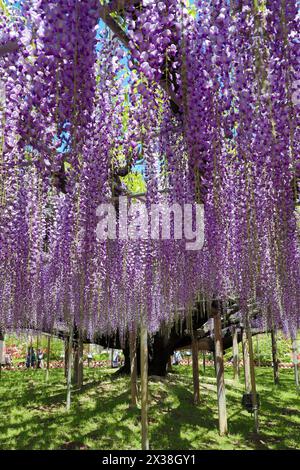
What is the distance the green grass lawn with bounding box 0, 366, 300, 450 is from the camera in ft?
25.5

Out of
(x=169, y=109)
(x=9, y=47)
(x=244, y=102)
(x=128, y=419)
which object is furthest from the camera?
(x=128, y=419)

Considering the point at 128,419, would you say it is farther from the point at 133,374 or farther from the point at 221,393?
the point at 221,393

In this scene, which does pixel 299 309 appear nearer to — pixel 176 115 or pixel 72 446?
pixel 72 446

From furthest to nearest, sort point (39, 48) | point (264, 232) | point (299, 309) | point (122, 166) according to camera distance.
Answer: point (299, 309)
point (264, 232)
point (122, 166)
point (39, 48)

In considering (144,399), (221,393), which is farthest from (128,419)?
(144,399)

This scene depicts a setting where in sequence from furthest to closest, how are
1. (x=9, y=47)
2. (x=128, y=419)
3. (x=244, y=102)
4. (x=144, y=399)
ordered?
(x=128, y=419)
(x=144, y=399)
(x=244, y=102)
(x=9, y=47)

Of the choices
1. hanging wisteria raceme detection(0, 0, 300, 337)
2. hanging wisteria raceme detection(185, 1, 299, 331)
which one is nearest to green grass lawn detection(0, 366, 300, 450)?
hanging wisteria raceme detection(0, 0, 300, 337)

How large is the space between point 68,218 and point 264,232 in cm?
281

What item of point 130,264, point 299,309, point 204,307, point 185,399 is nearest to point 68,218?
point 130,264

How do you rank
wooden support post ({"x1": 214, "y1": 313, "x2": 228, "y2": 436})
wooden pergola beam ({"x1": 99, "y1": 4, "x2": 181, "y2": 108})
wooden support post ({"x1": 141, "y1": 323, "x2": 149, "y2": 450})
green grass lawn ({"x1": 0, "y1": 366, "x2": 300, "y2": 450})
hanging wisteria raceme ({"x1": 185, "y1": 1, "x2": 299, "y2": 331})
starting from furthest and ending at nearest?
wooden support post ({"x1": 214, "y1": 313, "x2": 228, "y2": 436}) < green grass lawn ({"x1": 0, "y1": 366, "x2": 300, "y2": 450}) < wooden support post ({"x1": 141, "y1": 323, "x2": 149, "y2": 450}) < hanging wisteria raceme ({"x1": 185, "y1": 1, "x2": 299, "y2": 331}) < wooden pergola beam ({"x1": 99, "y1": 4, "x2": 181, "y2": 108})

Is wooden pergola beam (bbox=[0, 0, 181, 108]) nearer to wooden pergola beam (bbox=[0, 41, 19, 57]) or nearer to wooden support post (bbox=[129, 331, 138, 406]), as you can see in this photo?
wooden pergola beam (bbox=[0, 41, 19, 57])

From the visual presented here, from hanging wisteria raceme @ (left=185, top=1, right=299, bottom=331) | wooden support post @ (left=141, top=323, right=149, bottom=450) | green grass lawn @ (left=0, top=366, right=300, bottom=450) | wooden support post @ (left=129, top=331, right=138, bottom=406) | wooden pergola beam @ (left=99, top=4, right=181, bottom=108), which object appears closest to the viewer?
wooden pergola beam @ (left=99, top=4, right=181, bottom=108)

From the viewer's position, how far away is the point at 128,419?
876 centimetres

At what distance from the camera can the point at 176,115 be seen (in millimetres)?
3715
